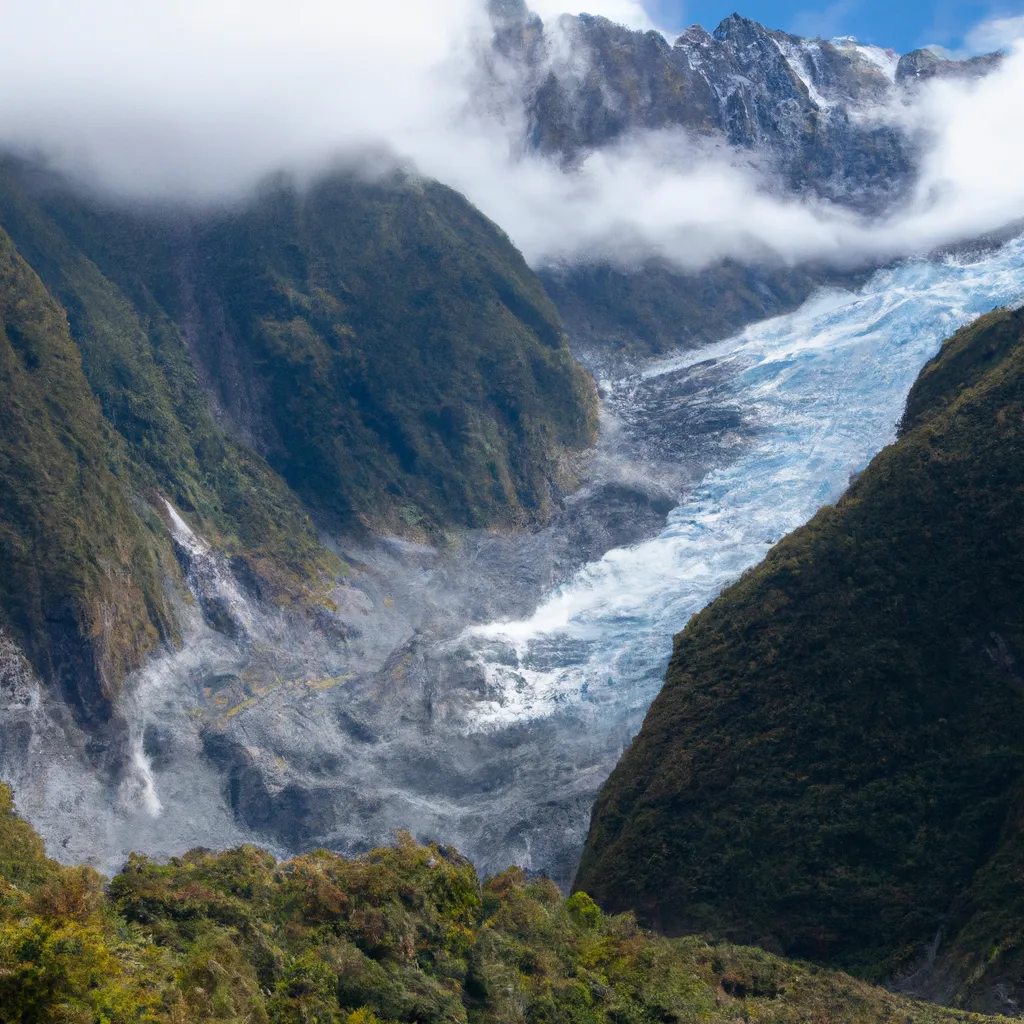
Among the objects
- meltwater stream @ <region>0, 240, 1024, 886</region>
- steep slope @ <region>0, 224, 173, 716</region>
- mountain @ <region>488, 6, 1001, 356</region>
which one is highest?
mountain @ <region>488, 6, 1001, 356</region>

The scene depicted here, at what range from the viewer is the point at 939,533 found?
70000mm

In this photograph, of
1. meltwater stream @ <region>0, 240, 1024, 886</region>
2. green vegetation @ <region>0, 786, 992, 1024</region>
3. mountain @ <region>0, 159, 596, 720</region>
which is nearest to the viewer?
green vegetation @ <region>0, 786, 992, 1024</region>

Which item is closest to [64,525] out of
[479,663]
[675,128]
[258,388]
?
[479,663]

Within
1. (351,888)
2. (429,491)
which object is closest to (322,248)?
(429,491)

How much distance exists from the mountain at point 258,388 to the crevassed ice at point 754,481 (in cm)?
1471

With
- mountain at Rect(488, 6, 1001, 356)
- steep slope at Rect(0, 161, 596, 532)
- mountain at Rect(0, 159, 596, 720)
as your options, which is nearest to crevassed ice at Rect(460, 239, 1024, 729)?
mountain at Rect(488, 6, 1001, 356)

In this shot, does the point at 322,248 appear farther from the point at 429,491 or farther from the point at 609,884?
the point at 609,884

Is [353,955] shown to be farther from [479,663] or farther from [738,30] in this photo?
[738,30]

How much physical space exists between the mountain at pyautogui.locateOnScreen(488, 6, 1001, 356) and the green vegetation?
408 feet

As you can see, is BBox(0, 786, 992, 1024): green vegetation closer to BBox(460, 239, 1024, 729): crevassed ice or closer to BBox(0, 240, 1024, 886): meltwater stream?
BBox(0, 240, 1024, 886): meltwater stream

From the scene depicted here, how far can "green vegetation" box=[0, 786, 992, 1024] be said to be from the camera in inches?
1318

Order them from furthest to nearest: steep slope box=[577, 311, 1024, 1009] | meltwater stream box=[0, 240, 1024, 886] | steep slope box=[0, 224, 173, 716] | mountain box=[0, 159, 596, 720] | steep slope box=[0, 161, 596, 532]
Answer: steep slope box=[0, 161, 596, 532], mountain box=[0, 159, 596, 720], steep slope box=[0, 224, 173, 716], meltwater stream box=[0, 240, 1024, 886], steep slope box=[577, 311, 1024, 1009]

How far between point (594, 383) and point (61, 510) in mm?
80946

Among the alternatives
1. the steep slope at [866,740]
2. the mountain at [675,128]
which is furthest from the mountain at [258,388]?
the steep slope at [866,740]
